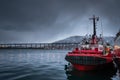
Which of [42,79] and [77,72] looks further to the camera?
[77,72]

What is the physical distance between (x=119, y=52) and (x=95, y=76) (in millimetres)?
13987

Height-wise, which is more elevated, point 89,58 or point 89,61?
point 89,58

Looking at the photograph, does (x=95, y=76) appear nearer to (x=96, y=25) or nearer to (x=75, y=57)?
(x=75, y=57)

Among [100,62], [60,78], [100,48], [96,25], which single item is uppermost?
[96,25]

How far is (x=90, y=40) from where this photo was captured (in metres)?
36.2

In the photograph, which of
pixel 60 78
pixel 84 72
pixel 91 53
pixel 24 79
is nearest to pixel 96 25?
pixel 91 53

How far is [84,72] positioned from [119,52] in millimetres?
13450

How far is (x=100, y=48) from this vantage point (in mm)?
34250

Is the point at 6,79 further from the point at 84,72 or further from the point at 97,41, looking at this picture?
the point at 97,41

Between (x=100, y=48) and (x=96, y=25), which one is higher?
(x=96, y=25)

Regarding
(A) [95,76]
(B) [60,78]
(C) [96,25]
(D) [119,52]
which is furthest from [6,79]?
(D) [119,52]

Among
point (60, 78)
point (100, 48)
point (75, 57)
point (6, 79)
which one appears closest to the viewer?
point (6, 79)

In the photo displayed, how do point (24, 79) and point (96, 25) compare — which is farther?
point (96, 25)

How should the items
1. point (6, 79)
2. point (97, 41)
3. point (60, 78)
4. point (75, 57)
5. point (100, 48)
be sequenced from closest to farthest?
point (6, 79)
point (60, 78)
point (75, 57)
point (100, 48)
point (97, 41)
